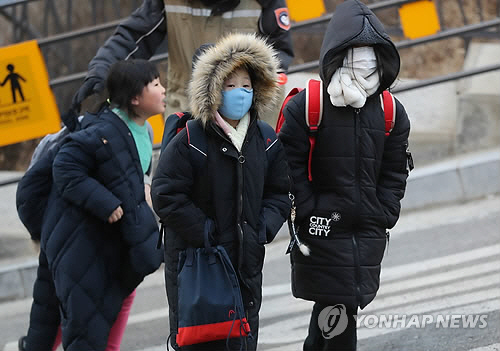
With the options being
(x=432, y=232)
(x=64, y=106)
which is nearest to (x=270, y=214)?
(x=432, y=232)

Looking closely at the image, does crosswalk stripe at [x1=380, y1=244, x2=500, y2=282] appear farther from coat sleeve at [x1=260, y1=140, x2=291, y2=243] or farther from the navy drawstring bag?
the navy drawstring bag

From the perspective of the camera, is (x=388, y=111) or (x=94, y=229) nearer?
(x=388, y=111)

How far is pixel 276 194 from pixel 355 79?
0.61m

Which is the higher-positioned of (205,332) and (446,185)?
(205,332)

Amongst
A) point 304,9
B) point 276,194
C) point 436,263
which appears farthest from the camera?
point 304,9

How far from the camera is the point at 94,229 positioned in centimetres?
460

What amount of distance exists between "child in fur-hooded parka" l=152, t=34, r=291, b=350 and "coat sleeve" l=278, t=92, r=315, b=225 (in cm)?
24

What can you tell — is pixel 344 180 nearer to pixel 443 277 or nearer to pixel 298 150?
pixel 298 150

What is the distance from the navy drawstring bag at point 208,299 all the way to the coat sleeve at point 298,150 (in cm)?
54

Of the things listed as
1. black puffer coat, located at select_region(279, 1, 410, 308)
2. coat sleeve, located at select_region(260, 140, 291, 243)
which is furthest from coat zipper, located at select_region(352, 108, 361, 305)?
coat sleeve, located at select_region(260, 140, 291, 243)

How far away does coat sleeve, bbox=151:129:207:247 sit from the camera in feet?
12.6

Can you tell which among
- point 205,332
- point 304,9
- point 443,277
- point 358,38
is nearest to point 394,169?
point 358,38

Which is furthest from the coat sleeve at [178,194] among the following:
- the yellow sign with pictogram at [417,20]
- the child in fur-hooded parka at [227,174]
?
the yellow sign with pictogram at [417,20]

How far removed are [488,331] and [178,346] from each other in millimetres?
1896
